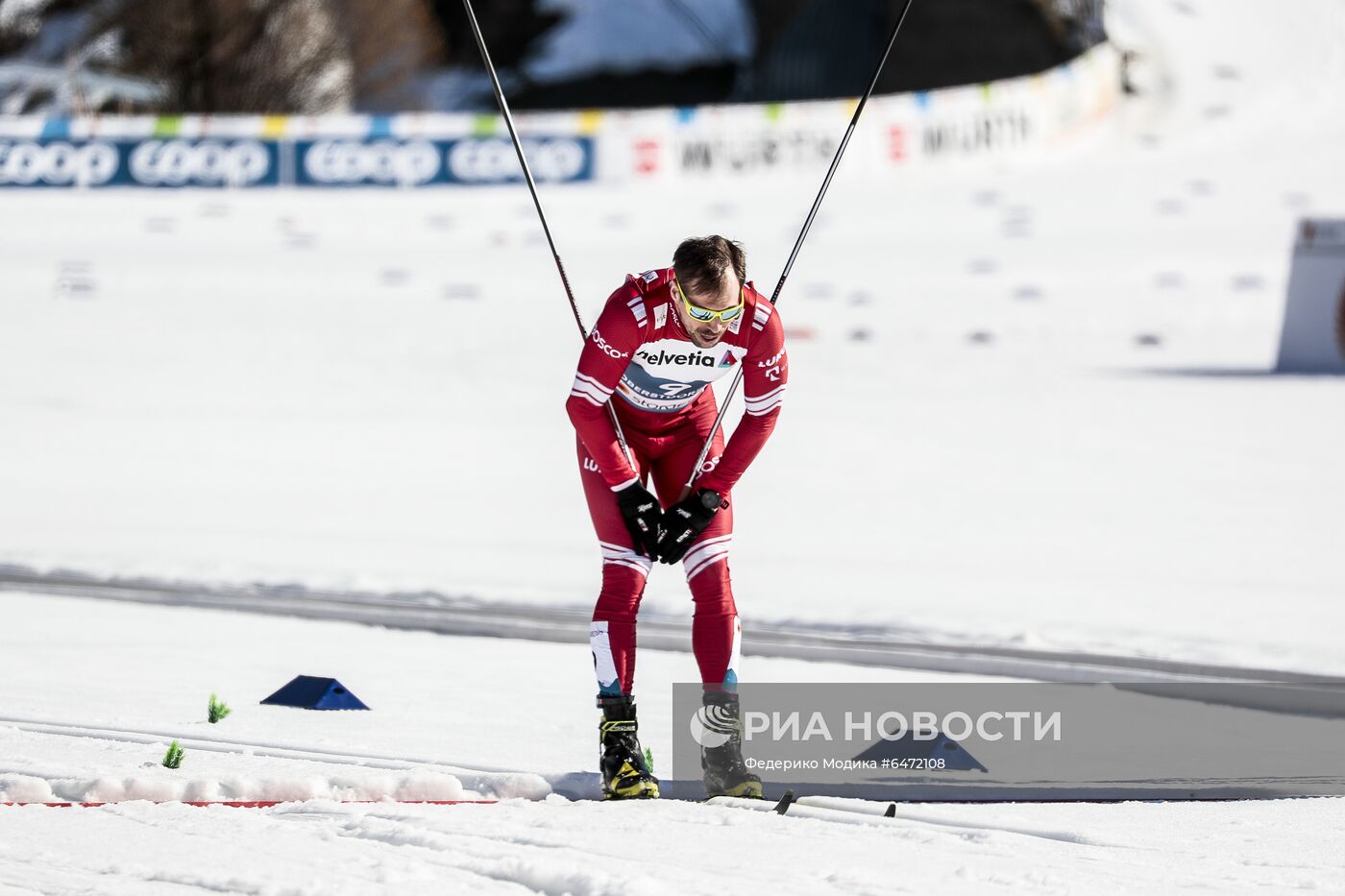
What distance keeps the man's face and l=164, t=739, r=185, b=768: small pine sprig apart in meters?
1.84

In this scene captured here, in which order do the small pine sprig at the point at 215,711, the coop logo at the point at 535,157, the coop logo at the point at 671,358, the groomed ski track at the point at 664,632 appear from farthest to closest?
the coop logo at the point at 535,157 < the groomed ski track at the point at 664,632 < the small pine sprig at the point at 215,711 < the coop logo at the point at 671,358

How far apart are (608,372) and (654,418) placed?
291 mm

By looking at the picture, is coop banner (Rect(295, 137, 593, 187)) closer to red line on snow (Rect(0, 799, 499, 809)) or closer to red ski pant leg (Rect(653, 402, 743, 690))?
red ski pant leg (Rect(653, 402, 743, 690))

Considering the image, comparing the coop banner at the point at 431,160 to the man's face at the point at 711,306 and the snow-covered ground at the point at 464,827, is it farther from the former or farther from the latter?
the man's face at the point at 711,306

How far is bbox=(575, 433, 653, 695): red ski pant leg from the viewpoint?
5.05 metres

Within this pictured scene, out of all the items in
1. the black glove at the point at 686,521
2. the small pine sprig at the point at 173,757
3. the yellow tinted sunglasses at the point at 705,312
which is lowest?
the small pine sprig at the point at 173,757

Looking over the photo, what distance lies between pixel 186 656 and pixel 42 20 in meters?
36.3

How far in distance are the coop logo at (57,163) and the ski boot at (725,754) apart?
71.2 ft

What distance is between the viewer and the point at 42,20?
39562 millimetres

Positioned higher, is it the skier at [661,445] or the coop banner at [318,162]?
the coop banner at [318,162]

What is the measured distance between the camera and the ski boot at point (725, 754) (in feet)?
16.0

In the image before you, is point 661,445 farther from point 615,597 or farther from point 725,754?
point 725,754

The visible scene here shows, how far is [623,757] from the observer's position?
193 inches

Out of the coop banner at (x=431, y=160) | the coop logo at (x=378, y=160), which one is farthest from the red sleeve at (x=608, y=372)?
the coop logo at (x=378, y=160)
